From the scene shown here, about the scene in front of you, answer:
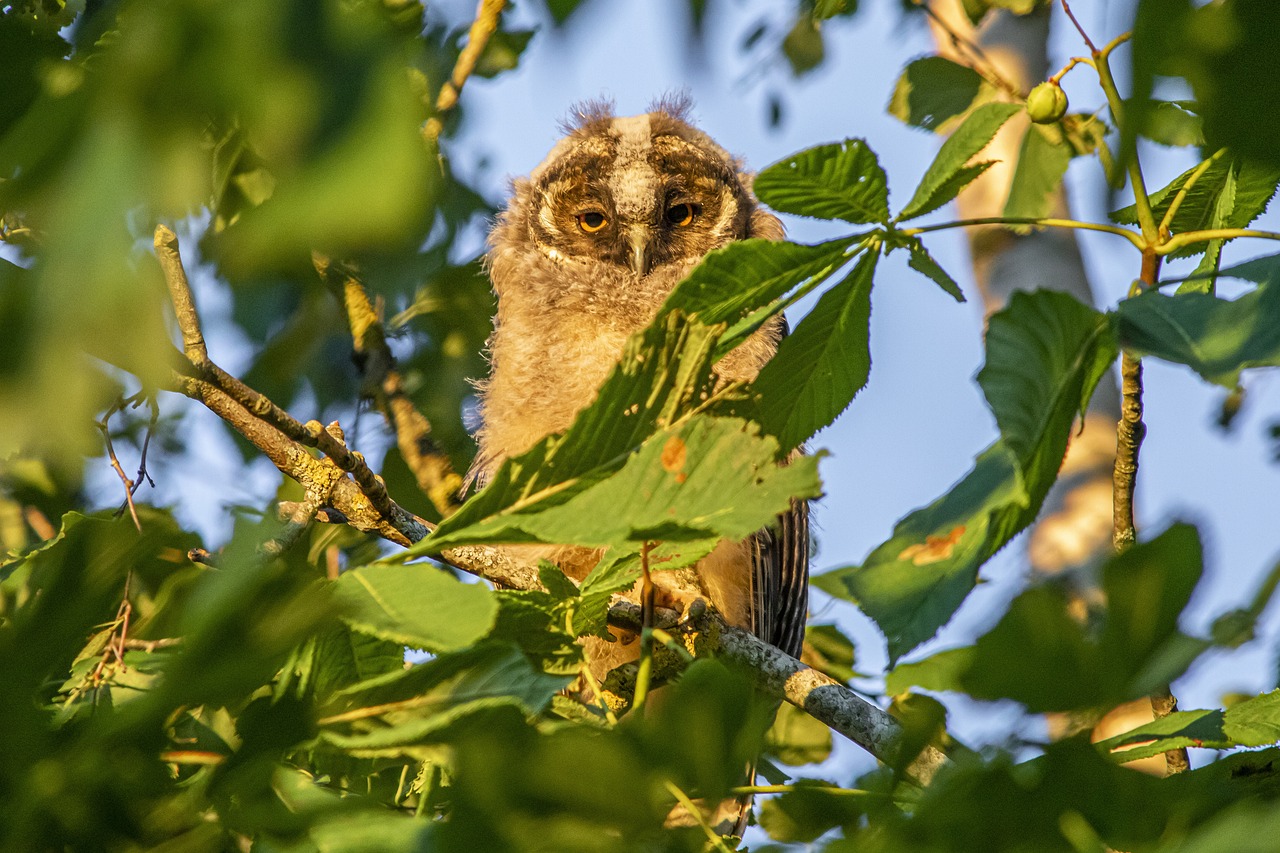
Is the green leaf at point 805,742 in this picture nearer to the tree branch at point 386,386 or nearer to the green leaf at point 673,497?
the tree branch at point 386,386

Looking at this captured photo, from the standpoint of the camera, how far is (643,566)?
143 cm

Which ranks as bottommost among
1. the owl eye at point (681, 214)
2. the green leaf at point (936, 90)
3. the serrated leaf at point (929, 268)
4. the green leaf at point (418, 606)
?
the green leaf at point (418, 606)

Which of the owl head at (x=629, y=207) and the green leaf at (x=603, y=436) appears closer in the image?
the green leaf at (x=603, y=436)

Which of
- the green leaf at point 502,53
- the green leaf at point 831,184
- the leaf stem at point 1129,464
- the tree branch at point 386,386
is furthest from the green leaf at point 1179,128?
the tree branch at point 386,386

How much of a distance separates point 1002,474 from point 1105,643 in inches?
13.1

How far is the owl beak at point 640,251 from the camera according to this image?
3.43 m

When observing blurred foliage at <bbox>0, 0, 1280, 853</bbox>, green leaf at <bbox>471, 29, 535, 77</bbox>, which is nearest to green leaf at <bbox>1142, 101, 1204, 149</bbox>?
blurred foliage at <bbox>0, 0, 1280, 853</bbox>

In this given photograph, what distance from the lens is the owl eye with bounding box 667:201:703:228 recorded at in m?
3.69

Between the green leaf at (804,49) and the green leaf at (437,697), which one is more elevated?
the green leaf at (804,49)

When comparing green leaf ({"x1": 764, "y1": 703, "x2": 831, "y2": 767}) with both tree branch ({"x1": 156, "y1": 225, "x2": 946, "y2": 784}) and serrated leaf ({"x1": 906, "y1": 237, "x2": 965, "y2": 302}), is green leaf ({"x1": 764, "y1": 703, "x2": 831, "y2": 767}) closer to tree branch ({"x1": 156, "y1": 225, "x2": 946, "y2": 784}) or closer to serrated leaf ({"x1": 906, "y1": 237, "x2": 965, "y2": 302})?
tree branch ({"x1": 156, "y1": 225, "x2": 946, "y2": 784})

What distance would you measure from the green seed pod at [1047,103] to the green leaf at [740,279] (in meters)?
0.86

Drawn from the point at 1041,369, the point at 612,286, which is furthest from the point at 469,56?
the point at 1041,369

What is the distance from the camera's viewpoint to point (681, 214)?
3707mm

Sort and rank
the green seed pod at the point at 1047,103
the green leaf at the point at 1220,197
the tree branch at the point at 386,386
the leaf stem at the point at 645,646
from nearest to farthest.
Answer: the leaf stem at the point at 645,646 < the green leaf at the point at 1220,197 < the green seed pod at the point at 1047,103 < the tree branch at the point at 386,386
